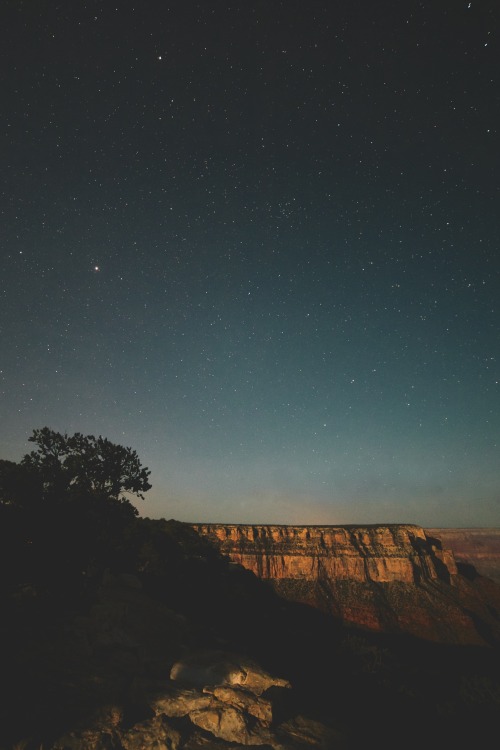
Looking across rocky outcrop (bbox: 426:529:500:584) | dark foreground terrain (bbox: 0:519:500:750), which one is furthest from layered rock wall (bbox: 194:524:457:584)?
rocky outcrop (bbox: 426:529:500:584)

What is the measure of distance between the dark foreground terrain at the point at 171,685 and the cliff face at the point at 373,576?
29804 mm

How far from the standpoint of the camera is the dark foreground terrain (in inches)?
442

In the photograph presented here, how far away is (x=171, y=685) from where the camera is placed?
47.2ft

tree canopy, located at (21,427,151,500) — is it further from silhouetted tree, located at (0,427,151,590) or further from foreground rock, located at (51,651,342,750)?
foreground rock, located at (51,651,342,750)

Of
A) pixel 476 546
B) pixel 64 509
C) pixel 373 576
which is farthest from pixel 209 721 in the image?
pixel 476 546

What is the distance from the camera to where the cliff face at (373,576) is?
6656cm

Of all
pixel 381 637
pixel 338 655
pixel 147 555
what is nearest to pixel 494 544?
pixel 381 637

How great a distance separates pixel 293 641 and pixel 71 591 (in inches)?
1384

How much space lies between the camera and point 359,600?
74.8 metres

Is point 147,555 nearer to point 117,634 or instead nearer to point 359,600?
point 117,634

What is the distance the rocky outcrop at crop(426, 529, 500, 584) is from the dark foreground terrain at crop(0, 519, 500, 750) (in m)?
156

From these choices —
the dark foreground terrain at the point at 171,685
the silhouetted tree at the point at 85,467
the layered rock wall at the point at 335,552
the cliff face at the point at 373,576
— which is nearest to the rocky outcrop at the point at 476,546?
the cliff face at the point at 373,576

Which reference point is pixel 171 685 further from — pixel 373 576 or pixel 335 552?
pixel 373 576

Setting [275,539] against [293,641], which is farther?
[275,539]
